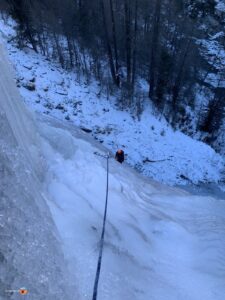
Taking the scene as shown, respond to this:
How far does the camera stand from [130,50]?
13.4 meters

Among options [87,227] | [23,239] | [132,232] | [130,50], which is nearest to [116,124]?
[130,50]

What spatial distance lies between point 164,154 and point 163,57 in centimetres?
486

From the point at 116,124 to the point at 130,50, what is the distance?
4.01 m

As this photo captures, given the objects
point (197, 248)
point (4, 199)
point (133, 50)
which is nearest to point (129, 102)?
point (133, 50)

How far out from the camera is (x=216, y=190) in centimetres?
1034

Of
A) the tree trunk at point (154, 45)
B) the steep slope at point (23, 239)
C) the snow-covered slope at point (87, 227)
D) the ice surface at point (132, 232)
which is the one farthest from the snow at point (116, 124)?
the steep slope at point (23, 239)

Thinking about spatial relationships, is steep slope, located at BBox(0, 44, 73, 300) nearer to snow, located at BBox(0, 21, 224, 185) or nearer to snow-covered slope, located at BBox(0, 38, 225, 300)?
snow-covered slope, located at BBox(0, 38, 225, 300)

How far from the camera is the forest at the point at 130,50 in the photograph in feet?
42.8

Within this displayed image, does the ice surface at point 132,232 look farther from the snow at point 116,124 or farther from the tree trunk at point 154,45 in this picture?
the tree trunk at point 154,45

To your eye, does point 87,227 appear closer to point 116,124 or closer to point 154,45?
point 116,124

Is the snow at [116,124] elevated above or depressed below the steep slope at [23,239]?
below

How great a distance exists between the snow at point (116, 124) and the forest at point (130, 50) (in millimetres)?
797

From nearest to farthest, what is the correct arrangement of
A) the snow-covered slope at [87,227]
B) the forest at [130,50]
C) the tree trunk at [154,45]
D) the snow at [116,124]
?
the snow-covered slope at [87,227], the snow at [116,124], the tree trunk at [154,45], the forest at [130,50]

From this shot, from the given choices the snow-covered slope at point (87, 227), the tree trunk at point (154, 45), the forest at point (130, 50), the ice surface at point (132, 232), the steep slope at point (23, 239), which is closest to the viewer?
the steep slope at point (23, 239)
